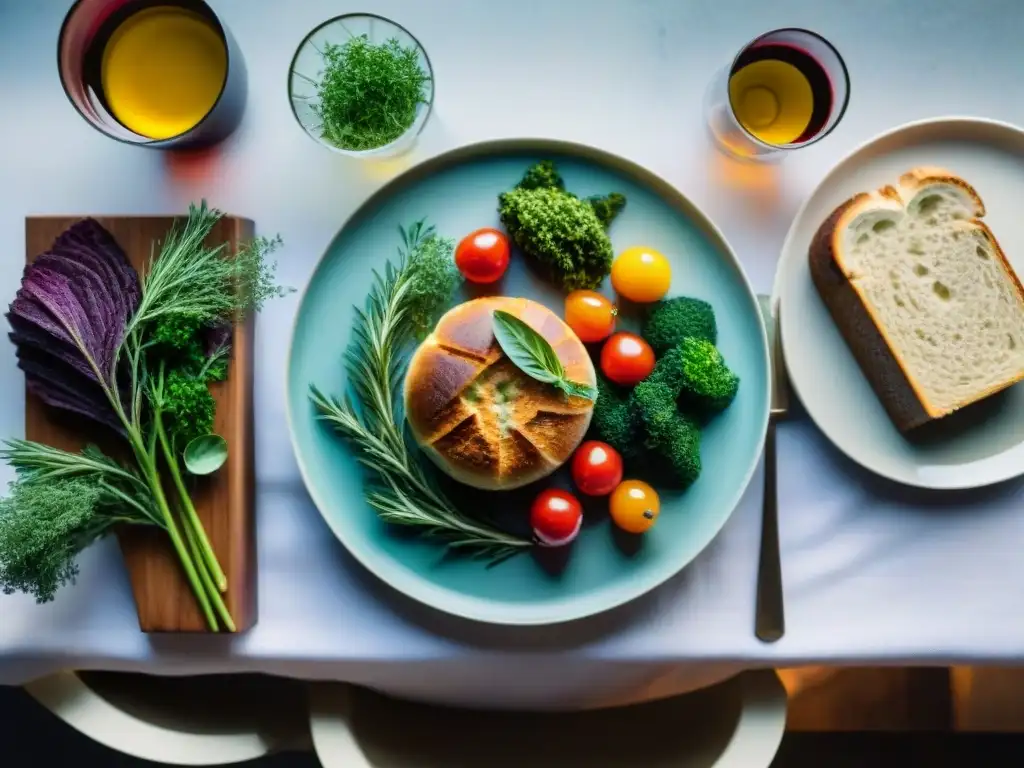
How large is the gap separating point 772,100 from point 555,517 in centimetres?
85

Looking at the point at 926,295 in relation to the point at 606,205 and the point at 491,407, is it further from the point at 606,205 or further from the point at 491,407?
the point at 491,407

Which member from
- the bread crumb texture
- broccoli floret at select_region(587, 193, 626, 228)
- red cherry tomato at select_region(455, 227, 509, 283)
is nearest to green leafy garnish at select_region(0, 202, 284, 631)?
red cherry tomato at select_region(455, 227, 509, 283)

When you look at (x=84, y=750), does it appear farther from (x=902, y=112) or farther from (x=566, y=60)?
(x=902, y=112)

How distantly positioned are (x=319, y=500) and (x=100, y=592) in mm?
449

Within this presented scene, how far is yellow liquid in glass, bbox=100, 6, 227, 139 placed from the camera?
142 cm

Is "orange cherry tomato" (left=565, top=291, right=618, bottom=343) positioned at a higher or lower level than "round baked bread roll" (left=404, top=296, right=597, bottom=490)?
higher

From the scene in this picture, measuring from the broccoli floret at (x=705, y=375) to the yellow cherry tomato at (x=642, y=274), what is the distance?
107mm

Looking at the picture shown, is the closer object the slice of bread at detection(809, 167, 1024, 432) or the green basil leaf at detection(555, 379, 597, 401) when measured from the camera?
the green basil leaf at detection(555, 379, 597, 401)

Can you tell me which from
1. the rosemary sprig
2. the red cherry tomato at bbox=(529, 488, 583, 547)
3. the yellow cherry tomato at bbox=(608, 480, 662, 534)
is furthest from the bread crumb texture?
the rosemary sprig

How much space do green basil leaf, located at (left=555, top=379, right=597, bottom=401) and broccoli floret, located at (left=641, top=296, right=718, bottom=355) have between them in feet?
0.52

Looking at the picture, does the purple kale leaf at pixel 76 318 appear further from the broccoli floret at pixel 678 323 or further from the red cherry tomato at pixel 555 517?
the broccoli floret at pixel 678 323

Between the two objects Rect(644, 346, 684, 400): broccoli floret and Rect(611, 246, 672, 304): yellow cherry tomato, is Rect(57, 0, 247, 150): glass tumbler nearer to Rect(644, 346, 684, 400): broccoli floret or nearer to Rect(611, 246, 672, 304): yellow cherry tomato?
→ Rect(611, 246, 672, 304): yellow cherry tomato

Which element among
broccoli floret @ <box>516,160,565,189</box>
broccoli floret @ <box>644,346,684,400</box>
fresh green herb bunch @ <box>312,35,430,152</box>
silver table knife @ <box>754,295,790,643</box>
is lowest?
silver table knife @ <box>754,295,790,643</box>

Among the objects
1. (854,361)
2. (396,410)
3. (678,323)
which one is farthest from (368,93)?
(854,361)
